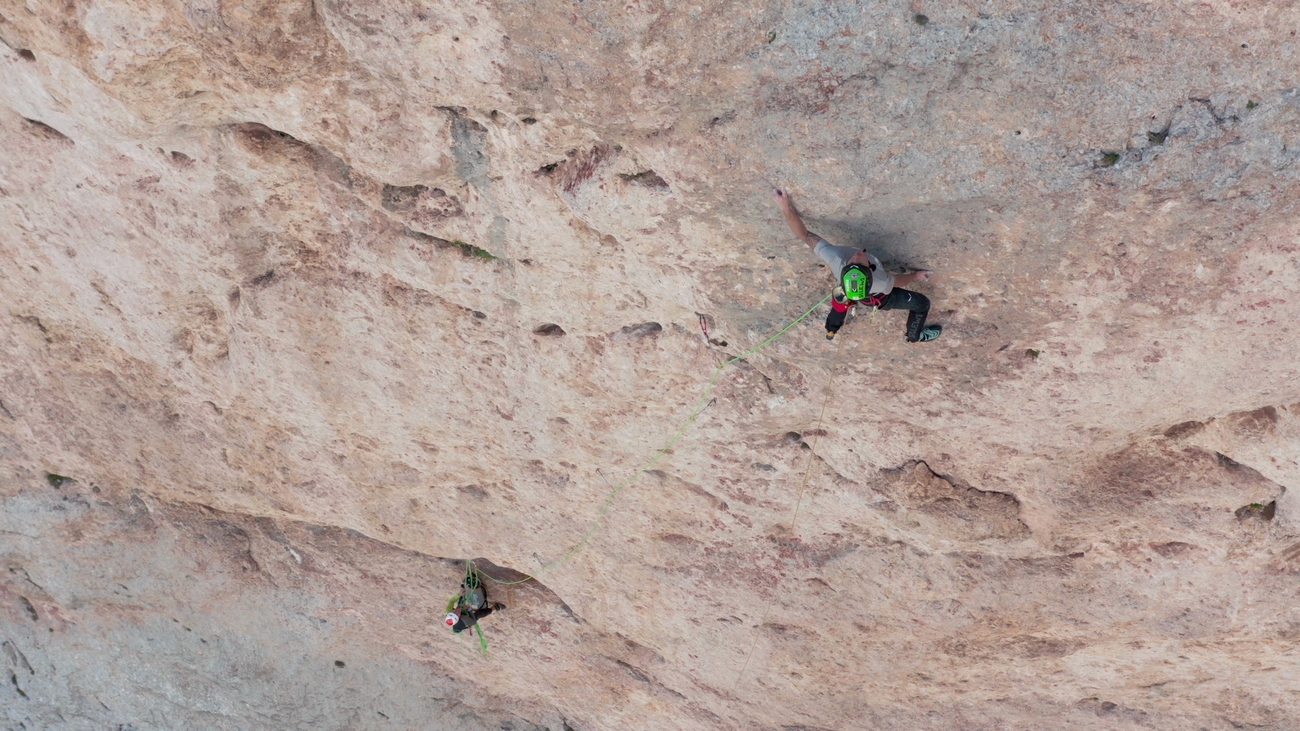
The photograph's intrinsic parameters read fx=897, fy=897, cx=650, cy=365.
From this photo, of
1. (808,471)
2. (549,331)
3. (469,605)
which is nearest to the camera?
(549,331)

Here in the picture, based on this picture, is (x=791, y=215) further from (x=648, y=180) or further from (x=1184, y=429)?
(x=1184, y=429)

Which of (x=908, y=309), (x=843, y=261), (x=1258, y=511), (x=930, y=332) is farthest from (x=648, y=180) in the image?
(x=1258, y=511)

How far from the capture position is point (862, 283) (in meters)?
4.40

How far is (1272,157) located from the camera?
3996 mm

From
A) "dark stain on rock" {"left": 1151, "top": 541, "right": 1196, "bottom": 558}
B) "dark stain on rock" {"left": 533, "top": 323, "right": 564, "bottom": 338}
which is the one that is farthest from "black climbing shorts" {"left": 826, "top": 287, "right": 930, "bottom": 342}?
"dark stain on rock" {"left": 1151, "top": 541, "right": 1196, "bottom": 558}

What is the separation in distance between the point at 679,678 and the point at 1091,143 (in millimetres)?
6735

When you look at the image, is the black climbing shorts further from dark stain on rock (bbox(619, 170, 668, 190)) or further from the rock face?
dark stain on rock (bbox(619, 170, 668, 190))

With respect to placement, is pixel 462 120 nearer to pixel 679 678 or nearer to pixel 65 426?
pixel 679 678

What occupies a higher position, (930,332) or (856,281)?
(930,332)

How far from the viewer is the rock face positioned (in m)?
4.21

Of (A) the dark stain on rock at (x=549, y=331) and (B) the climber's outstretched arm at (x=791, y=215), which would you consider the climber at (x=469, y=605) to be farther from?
(B) the climber's outstretched arm at (x=791, y=215)

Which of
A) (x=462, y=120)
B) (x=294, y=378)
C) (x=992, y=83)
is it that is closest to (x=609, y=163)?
(x=462, y=120)

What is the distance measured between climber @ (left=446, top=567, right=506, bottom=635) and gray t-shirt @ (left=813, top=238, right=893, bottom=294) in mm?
6020

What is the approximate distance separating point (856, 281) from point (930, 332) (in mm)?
922
